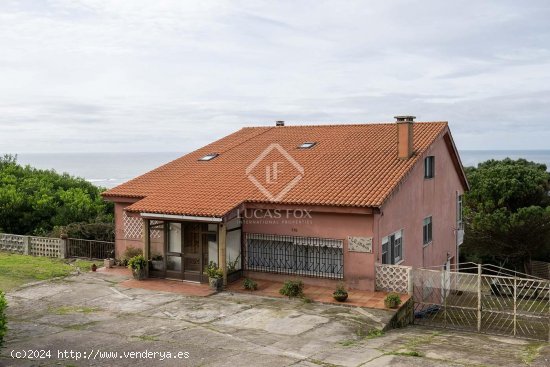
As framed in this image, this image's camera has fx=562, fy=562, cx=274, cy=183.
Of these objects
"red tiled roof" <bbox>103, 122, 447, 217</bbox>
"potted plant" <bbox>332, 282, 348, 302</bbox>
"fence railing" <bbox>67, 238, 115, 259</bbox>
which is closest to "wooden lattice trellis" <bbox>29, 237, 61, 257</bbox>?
"fence railing" <bbox>67, 238, 115, 259</bbox>

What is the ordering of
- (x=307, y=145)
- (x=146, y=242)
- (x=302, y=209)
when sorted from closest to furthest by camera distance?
(x=302, y=209) → (x=146, y=242) → (x=307, y=145)

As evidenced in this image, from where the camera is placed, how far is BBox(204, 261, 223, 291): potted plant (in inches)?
770

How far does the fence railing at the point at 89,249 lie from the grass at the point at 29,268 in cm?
74

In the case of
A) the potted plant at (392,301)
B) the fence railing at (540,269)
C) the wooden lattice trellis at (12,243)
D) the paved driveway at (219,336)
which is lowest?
the fence railing at (540,269)

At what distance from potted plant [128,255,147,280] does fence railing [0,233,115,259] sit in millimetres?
4641

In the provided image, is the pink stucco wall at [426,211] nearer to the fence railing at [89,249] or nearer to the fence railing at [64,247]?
the fence railing at [64,247]

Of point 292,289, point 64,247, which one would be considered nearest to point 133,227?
point 64,247

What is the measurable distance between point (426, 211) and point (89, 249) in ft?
50.2

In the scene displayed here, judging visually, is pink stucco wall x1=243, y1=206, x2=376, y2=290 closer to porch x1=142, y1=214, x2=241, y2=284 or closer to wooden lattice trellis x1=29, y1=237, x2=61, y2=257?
porch x1=142, y1=214, x2=241, y2=284

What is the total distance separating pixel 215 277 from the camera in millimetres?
19641

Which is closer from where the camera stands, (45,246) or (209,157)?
(45,246)

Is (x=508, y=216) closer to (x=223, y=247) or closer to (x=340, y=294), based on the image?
(x=340, y=294)

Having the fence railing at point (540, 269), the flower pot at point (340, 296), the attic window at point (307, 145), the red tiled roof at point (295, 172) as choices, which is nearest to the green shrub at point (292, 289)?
the flower pot at point (340, 296)

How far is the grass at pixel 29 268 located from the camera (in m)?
21.3
